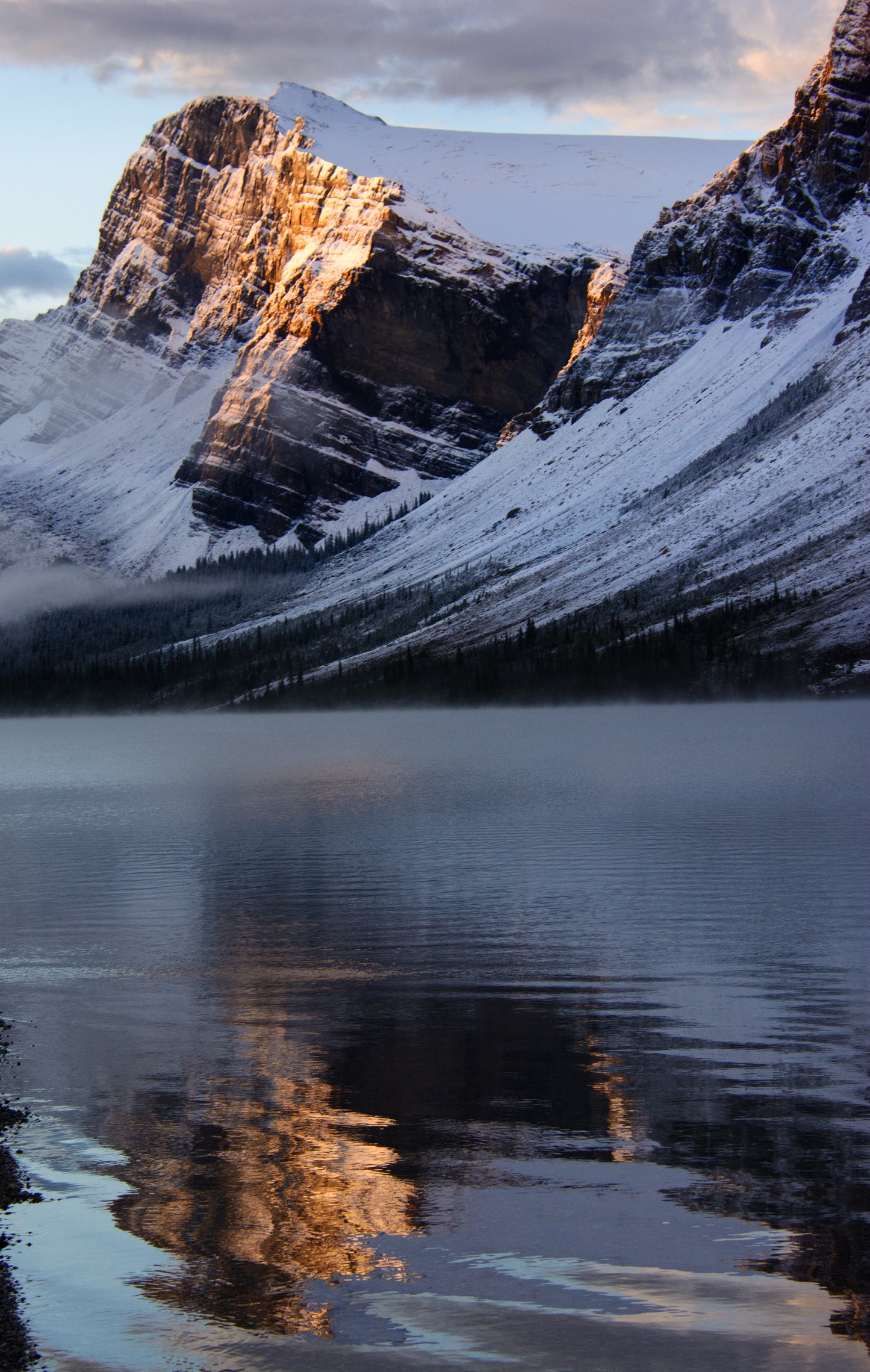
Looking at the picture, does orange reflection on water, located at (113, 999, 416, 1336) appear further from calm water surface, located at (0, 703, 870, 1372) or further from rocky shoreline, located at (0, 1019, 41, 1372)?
rocky shoreline, located at (0, 1019, 41, 1372)

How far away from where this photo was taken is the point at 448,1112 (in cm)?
2183

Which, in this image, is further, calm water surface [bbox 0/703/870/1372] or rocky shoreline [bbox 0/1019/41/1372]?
calm water surface [bbox 0/703/870/1372]

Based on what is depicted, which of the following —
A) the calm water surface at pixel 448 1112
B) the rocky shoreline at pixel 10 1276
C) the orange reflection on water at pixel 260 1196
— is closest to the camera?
the rocky shoreline at pixel 10 1276

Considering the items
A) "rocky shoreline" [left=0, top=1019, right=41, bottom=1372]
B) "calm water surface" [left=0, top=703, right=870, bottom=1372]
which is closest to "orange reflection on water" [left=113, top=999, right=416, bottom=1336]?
"calm water surface" [left=0, top=703, right=870, bottom=1372]

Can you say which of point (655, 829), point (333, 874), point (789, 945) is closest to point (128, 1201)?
point (789, 945)

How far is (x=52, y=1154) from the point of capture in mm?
20156

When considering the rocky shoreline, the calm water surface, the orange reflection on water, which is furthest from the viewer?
the orange reflection on water

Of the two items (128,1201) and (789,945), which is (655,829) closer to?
(789,945)

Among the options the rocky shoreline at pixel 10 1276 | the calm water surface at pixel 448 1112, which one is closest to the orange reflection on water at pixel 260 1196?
the calm water surface at pixel 448 1112

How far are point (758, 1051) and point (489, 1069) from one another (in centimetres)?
460

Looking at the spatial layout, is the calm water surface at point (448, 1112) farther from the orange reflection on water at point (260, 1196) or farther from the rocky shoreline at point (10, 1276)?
the rocky shoreline at point (10, 1276)

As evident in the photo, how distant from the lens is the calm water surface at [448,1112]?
1516 cm

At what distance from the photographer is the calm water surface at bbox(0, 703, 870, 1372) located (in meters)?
15.2

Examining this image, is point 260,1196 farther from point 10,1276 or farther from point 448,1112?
point 448,1112
